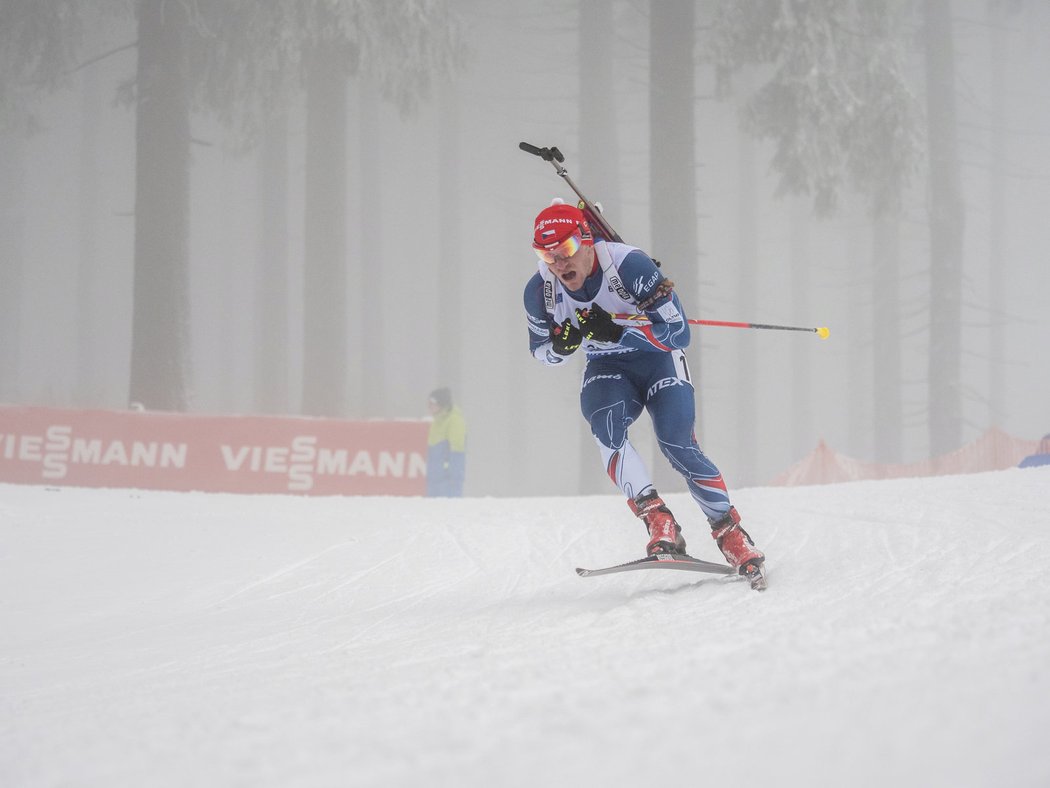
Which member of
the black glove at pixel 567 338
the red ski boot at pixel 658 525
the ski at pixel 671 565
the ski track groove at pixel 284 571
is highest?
the black glove at pixel 567 338

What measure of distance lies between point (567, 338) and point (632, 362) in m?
0.39

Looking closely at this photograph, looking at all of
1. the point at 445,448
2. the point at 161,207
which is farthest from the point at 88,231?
the point at 445,448

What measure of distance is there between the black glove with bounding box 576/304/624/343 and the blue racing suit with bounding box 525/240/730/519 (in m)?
→ 0.04

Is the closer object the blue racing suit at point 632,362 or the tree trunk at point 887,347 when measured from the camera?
the blue racing suit at point 632,362

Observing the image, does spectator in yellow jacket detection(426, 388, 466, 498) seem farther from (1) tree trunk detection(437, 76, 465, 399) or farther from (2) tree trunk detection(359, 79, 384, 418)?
(1) tree trunk detection(437, 76, 465, 399)

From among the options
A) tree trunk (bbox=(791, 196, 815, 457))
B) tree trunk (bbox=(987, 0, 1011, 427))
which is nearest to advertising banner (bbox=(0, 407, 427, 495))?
tree trunk (bbox=(987, 0, 1011, 427))

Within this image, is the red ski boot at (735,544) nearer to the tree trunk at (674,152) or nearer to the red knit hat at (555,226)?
the red knit hat at (555,226)

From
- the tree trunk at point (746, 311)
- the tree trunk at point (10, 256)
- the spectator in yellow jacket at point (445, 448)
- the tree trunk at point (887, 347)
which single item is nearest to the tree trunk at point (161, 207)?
the spectator in yellow jacket at point (445, 448)

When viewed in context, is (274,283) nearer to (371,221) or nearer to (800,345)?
(371,221)

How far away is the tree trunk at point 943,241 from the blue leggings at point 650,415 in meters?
17.7

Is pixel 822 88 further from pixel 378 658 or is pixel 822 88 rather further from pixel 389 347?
pixel 389 347

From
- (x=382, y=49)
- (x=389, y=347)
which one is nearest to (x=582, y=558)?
(x=382, y=49)

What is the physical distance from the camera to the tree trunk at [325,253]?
18.5 metres

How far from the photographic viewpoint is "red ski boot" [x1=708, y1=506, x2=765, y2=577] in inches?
168
